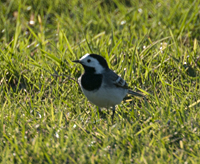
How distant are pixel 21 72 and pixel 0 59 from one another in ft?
1.92

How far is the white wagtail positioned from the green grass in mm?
230

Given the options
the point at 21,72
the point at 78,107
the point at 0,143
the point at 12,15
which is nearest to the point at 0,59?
the point at 21,72

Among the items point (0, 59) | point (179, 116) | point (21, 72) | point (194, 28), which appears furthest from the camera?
point (194, 28)

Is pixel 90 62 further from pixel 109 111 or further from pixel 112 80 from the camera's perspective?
pixel 109 111

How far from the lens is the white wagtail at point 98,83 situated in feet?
12.7

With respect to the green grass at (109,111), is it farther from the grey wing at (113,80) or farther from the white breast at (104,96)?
the grey wing at (113,80)

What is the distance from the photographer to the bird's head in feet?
12.9

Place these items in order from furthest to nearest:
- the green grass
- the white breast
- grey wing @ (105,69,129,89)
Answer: grey wing @ (105,69,129,89)
the white breast
the green grass

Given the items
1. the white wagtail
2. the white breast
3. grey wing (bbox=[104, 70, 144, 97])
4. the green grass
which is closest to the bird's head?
the white wagtail

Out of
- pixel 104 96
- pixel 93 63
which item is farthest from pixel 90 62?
pixel 104 96

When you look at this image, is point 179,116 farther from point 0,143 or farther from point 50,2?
point 50,2

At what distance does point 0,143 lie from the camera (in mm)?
3385

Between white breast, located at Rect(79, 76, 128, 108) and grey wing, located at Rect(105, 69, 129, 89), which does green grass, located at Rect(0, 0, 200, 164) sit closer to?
white breast, located at Rect(79, 76, 128, 108)

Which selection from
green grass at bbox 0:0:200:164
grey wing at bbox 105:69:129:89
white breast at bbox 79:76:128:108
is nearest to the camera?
green grass at bbox 0:0:200:164
